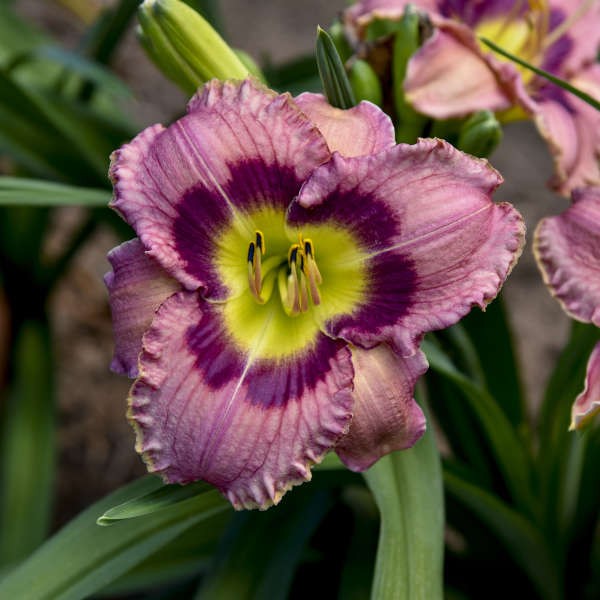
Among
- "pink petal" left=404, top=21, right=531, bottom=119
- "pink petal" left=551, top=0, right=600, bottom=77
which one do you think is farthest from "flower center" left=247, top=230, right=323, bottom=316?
"pink petal" left=551, top=0, right=600, bottom=77

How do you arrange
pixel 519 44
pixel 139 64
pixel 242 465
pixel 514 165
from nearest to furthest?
pixel 242 465
pixel 519 44
pixel 514 165
pixel 139 64

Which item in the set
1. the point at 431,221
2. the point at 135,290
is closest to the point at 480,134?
the point at 431,221

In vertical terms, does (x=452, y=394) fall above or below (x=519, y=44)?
below

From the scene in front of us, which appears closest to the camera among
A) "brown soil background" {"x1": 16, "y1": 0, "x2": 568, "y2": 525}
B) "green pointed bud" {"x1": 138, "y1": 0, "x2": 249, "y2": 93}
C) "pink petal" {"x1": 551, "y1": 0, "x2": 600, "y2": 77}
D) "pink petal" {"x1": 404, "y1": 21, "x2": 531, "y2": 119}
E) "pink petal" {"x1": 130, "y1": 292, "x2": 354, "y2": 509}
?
"pink petal" {"x1": 130, "y1": 292, "x2": 354, "y2": 509}

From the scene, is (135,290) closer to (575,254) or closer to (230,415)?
(230,415)

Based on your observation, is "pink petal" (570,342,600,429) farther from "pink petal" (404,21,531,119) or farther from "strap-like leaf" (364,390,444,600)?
"pink petal" (404,21,531,119)

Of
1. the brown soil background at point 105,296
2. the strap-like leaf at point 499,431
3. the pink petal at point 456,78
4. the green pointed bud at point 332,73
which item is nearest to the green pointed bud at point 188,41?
the green pointed bud at point 332,73

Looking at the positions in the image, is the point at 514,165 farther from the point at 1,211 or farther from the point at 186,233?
the point at 186,233

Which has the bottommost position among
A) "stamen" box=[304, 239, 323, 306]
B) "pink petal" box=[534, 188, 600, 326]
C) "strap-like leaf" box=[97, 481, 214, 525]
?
"strap-like leaf" box=[97, 481, 214, 525]

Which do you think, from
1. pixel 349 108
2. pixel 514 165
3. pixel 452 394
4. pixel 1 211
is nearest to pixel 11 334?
pixel 1 211
